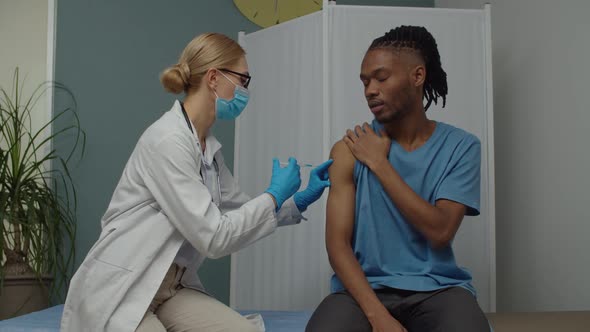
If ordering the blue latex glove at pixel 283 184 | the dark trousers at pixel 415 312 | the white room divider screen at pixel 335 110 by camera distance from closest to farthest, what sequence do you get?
the dark trousers at pixel 415 312, the blue latex glove at pixel 283 184, the white room divider screen at pixel 335 110

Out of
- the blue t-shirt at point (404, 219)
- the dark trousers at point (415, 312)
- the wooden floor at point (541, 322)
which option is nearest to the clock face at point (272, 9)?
the blue t-shirt at point (404, 219)

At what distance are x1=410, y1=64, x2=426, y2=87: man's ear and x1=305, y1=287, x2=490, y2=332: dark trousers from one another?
1.94 ft

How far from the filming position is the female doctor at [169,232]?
1712mm

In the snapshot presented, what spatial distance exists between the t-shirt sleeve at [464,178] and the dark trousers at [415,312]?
24 centimetres

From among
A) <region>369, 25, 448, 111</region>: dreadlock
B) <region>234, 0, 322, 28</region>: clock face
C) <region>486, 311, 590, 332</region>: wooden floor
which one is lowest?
<region>486, 311, 590, 332</region>: wooden floor

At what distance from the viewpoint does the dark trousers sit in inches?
59.6

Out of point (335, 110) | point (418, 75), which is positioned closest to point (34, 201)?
point (335, 110)

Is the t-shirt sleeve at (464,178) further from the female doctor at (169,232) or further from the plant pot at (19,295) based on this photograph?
the plant pot at (19,295)

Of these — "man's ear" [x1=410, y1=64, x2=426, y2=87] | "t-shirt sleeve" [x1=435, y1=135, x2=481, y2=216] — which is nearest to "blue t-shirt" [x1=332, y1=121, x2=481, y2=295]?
"t-shirt sleeve" [x1=435, y1=135, x2=481, y2=216]

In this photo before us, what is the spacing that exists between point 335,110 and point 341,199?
118 cm

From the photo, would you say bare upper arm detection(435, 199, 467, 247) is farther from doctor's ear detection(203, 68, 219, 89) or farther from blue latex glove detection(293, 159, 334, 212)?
doctor's ear detection(203, 68, 219, 89)

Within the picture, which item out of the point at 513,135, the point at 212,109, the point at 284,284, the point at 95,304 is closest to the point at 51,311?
the point at 95,304

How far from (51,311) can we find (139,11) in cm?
199

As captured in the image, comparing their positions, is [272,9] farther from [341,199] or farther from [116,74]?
[341,199]
